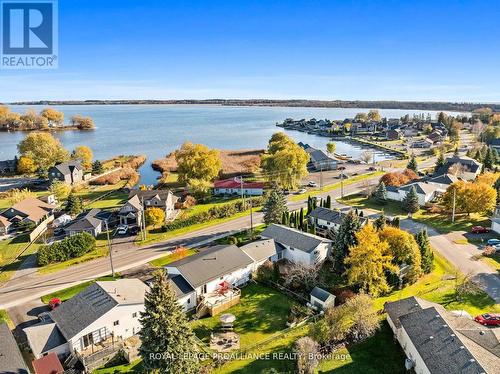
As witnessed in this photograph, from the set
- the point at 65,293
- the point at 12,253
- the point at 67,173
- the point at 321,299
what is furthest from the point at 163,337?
the point at 67,173

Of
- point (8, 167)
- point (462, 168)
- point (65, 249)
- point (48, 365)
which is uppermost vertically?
point (462, 168)

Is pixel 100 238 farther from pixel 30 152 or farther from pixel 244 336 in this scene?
pixel 30 152

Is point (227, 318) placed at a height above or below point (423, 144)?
below

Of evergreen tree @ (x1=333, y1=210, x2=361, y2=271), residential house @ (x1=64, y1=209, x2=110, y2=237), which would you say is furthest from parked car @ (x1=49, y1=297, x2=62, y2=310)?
evergreen tree @ (x1=333, y1=210, x2=361, y2=271)

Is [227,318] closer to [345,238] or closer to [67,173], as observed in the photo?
[345,238]

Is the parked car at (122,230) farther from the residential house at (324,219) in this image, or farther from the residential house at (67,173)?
the residential house at (67,173)

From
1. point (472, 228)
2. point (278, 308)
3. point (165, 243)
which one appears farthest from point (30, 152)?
point (472, 228)
